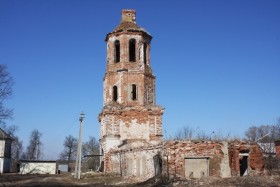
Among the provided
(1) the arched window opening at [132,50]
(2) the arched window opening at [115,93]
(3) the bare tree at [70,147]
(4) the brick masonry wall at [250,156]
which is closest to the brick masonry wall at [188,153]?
(4) the brick masonry wall at [250,156]

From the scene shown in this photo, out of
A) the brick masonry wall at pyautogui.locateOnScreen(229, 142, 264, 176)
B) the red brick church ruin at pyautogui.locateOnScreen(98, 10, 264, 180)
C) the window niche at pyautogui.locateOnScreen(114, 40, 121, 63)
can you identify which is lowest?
the brick masonry wall at pyautogui.locateOnScreen(229, 142, 264, 176)

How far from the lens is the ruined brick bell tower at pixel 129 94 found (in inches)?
993

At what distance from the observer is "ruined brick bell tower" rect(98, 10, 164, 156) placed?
25234 mm

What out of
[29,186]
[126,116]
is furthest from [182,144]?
[126,116]

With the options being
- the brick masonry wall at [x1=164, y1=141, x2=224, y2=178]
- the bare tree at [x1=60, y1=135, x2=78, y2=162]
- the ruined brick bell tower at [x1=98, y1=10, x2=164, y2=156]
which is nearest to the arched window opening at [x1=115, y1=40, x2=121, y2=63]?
the ruined brick bell tower at [x1=98, y1=10, x2=164, y2=156]

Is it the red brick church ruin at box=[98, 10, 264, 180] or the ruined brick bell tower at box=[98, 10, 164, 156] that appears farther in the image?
the ruined brick bell tower at box=[98, 10, 164, 156]

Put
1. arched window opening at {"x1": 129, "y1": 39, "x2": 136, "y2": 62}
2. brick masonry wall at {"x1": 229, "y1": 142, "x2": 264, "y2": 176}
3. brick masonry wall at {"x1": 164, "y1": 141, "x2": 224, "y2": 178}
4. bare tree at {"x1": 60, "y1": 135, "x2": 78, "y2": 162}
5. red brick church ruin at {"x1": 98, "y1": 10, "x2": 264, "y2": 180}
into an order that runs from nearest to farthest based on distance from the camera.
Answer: brick masonry wall at {"x1": 164, "y1": 141, "x2": 224, "y2": 178} < brick masonry wall at {"x1": 229, "y1": 142, "x2": 264, "y2": 176} < red brick church ruin at {"x1": 98, "y1": 10, "x2": 264, "y2": 180} < arched window opening at {"x1": 129, "y1": 39, "x2": 136, "y2": 62} < bare tree at {"x1": 60, "y1": 135, "x2": 78, "y2": 162}

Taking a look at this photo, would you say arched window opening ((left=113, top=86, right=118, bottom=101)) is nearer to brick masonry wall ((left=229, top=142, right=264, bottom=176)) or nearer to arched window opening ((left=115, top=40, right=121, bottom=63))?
arched window opening ((left=115, top=40, right=121, bottom=63))

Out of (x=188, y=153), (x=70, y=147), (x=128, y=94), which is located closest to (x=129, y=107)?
(x=128, y=94)

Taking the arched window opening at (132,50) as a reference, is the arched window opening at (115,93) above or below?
below

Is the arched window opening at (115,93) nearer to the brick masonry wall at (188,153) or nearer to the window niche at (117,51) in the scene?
the window niche at (117,51)

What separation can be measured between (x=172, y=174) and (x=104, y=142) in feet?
34.3

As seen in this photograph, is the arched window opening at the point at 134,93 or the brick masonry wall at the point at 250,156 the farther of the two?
the arched window opening at the point at 134,93

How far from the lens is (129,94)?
26250 millimetres
